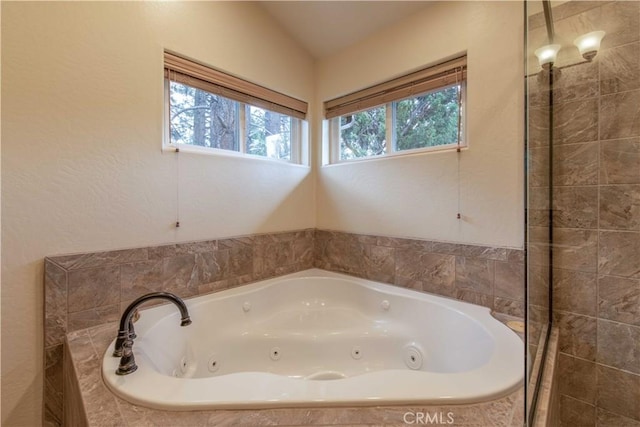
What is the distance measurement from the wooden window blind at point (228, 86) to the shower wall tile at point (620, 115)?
1958 mm

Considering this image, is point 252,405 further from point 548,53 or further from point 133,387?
point 548,53

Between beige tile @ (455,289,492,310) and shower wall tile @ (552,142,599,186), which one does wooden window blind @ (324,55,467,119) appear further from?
beige tile @ (455,289,492,310)

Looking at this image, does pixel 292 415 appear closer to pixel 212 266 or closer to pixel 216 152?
pixel 212 266

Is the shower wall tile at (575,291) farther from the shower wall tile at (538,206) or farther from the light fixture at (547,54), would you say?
the light fixture at (547,54)

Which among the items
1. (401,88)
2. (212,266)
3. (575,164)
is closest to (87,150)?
(212,266)

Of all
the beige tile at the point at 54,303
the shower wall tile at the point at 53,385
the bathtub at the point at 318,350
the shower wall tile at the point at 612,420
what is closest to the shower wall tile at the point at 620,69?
the bathtub at the point at 318,350

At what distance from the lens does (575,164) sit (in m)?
1.38

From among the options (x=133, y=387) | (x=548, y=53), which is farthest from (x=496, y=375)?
(x=548, y=53)

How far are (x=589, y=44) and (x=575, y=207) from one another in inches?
32.4

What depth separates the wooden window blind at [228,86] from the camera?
164 centimetres

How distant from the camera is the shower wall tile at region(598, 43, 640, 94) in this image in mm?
1230

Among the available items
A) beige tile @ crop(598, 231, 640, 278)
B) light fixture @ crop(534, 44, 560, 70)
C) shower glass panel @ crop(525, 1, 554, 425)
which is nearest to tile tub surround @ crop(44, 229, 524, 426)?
shower glass panel @ crop(525, 1, 554, 425)

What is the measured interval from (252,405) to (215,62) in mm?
1957

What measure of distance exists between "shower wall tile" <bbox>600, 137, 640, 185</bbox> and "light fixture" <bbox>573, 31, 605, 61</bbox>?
0.45m
